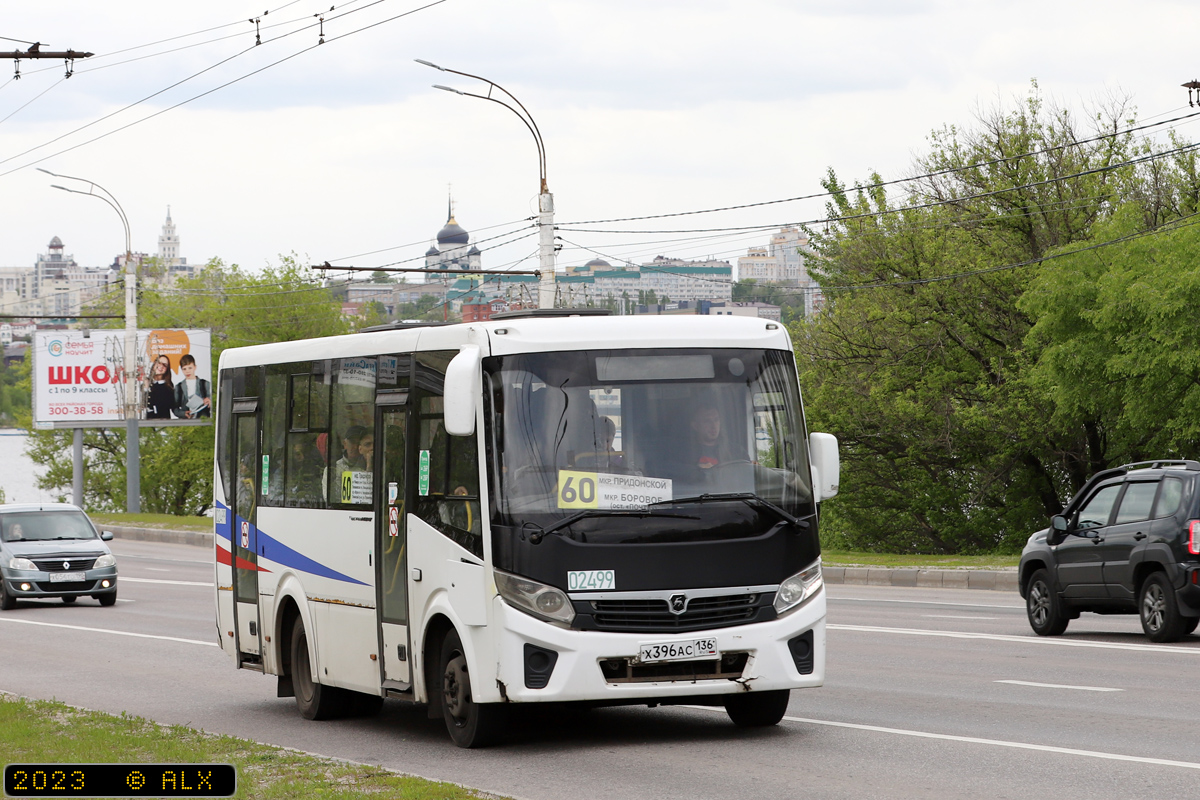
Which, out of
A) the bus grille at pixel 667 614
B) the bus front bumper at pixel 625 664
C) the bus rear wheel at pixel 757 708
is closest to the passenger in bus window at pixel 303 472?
the bus front bumper at pixel 625 664

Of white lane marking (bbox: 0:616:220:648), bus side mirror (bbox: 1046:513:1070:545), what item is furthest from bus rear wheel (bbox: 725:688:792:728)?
white lane marking (bbox: 0:616:220:648)

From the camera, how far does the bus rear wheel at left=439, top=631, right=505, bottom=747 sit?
9680mm

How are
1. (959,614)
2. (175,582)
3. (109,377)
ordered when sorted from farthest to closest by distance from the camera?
(109,377), (175,582), (959,614)

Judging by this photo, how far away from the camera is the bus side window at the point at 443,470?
31.5 ft

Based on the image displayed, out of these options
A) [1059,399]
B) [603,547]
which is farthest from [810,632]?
[1059,399]

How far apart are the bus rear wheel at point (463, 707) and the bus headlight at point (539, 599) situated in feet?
1.68

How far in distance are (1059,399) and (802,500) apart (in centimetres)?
2293

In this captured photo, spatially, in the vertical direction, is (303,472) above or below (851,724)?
above

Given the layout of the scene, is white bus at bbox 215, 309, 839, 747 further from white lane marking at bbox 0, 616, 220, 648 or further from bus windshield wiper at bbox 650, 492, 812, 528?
white lane marking at bbox 0, 616, 220, 648

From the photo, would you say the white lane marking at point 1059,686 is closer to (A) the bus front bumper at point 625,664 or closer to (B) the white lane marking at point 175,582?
(A) the bus front bumper at point 625,664

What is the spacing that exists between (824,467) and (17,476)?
131 meters

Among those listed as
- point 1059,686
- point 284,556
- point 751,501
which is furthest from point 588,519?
point 1059,686

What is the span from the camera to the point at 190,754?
9.19 metres

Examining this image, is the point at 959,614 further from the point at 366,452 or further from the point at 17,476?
the point at 17,476
